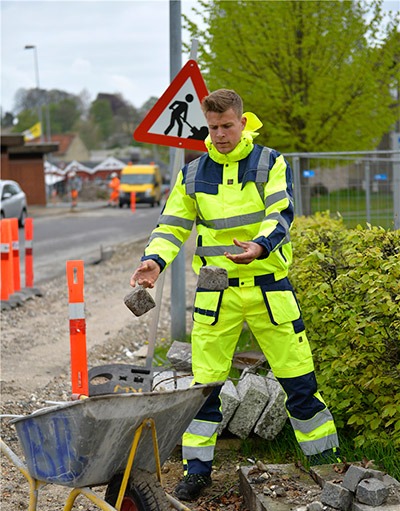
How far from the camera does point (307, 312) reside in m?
5.65

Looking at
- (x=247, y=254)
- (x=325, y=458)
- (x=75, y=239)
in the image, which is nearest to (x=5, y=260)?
(x=325, y=458)

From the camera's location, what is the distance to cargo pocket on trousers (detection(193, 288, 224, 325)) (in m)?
4.73

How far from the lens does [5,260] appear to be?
39.2 ft

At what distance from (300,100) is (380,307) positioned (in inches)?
461

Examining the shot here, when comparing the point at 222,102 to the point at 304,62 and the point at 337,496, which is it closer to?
the point at 337,496

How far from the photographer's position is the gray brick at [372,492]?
3963 mm

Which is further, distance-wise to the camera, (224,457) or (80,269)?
(80,269)

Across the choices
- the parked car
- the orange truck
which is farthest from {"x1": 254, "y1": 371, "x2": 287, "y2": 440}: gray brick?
the orange truck

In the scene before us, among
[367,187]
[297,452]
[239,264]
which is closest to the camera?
[239,264]

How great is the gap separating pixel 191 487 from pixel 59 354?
458cm

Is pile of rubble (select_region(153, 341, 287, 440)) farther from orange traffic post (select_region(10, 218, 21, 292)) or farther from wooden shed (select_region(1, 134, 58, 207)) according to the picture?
wooden shed (select_region(1, 134, 58, 207))

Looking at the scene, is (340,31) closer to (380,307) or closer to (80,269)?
(80,269)

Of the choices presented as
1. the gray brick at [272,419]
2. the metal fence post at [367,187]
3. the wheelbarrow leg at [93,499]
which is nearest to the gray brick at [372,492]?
the wheelbarrow leg at [93,499]

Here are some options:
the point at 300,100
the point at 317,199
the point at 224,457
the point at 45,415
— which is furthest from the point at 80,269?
the point at 300,100
